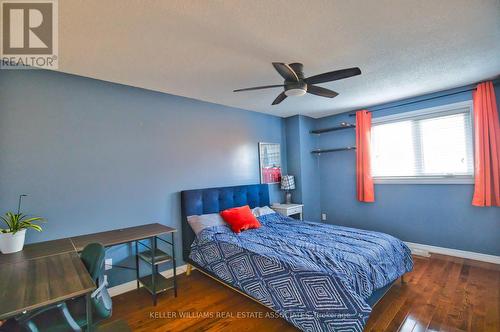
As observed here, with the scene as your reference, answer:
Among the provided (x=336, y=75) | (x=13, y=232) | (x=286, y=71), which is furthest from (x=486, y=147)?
(x=13, y=232)

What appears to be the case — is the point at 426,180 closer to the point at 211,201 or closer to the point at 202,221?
the point at 211,201

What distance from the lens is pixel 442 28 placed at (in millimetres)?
1936

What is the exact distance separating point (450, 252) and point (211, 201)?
362cm

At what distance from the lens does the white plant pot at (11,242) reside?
1901 millimetres

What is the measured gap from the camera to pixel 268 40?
6.59 ft

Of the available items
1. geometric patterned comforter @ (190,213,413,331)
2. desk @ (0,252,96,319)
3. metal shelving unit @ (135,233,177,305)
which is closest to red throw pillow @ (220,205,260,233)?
geometric patterned comforter @ (190,213,413,331)

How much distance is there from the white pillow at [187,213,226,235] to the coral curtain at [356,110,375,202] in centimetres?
261

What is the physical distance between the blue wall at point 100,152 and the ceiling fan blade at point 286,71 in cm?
179

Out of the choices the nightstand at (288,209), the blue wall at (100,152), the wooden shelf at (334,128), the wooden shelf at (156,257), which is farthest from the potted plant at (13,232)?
the wooden shelf at (334,128)

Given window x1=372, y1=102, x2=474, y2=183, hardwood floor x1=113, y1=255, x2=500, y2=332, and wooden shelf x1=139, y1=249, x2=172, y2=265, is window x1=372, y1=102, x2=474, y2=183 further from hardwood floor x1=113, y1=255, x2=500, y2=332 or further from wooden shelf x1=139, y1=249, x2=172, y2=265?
wooden shelf x1=139, y1=249, x2=172, y2=265

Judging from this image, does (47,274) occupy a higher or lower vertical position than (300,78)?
lower

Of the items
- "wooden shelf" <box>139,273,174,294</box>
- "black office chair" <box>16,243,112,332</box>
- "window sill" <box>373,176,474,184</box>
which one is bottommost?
"wooden shelf" <box>139,273,174,294</box>

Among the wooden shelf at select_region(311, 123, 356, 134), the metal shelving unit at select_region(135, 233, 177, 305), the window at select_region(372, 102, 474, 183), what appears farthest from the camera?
the wooden shelf at select_region(311, 123, 356, 134)

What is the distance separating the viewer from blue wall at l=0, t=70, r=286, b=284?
2.26 meters
